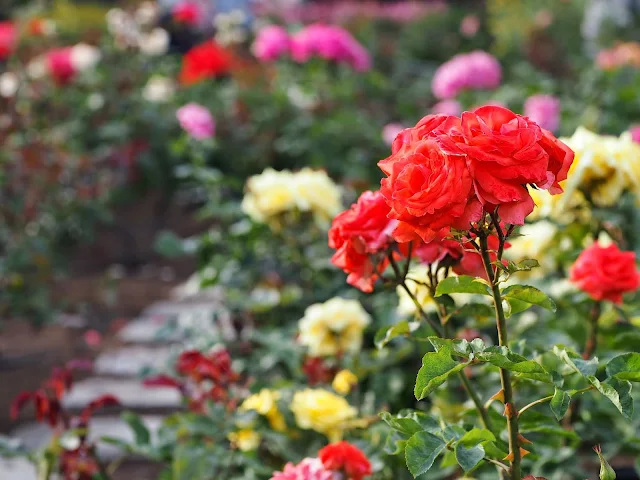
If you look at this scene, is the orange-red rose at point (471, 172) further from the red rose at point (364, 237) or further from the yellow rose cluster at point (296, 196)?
the yellow rose cluster at point (296, 196)

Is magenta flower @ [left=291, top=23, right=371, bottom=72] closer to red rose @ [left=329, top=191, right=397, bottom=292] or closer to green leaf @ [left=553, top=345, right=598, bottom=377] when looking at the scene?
red rose @ [left=329, top=191, right=397, bottom=292]

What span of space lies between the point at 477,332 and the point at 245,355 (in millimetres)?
567

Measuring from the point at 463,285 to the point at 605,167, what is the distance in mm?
725

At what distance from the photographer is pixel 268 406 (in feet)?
5.42

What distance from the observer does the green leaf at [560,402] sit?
915 millimetres

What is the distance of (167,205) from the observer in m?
4.20

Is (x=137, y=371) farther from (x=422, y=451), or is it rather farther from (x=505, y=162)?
(x=505, y=162)

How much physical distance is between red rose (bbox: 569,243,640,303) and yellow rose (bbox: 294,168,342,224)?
75cm

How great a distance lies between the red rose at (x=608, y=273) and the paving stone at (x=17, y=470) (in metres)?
1.56

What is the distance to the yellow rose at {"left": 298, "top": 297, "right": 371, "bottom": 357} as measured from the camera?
5.80 ft

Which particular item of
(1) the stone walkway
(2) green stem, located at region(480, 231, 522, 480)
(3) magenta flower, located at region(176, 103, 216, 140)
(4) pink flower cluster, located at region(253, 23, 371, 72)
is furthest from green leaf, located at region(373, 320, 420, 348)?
(4) pink flower cluster, located at region(253, 23, 371, 72)

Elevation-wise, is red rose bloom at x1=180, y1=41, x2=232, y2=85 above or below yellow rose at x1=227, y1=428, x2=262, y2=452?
below

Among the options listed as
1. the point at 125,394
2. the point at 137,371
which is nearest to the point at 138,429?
the point at 137,371

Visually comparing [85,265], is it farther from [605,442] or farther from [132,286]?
[605,442]
